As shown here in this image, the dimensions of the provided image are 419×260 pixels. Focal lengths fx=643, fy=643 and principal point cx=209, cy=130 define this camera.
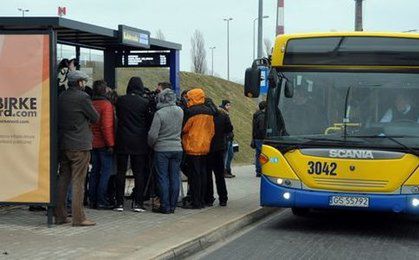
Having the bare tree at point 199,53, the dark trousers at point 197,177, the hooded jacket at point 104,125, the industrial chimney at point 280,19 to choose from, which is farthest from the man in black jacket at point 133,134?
the bare tree at point 199,53

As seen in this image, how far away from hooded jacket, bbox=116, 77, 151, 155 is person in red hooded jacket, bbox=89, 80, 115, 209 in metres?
0.19

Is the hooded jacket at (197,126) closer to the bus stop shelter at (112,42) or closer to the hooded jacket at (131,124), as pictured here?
the hooded jacket at (131,124)

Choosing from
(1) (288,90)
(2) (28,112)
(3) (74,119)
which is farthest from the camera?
(1) (288,90)

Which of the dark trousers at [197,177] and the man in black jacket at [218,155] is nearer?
the dark trousers at [197,177]

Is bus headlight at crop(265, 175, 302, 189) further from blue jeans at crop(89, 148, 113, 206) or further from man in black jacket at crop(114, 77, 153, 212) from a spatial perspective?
blue jeans at crop(89, 148, 113, 206)

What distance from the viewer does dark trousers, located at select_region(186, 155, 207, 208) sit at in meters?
10.4

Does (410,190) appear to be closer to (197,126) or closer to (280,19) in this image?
(197,126)

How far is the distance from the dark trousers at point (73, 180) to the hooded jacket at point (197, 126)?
225cm

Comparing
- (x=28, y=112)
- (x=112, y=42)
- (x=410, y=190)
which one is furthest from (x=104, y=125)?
(x=410, y=190)

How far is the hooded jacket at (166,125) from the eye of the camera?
382 inches

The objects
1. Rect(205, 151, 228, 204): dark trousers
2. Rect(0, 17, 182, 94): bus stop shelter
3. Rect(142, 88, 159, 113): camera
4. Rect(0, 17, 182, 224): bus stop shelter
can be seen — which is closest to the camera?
Rect(0, 17, 182, 224): bus stop shelter

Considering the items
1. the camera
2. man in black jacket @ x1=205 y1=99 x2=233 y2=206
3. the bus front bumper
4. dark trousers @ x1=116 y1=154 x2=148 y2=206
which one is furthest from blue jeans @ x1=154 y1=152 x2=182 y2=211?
the bus front bumper

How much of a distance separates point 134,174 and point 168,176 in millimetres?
528

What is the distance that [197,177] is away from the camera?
10445 millimetres
